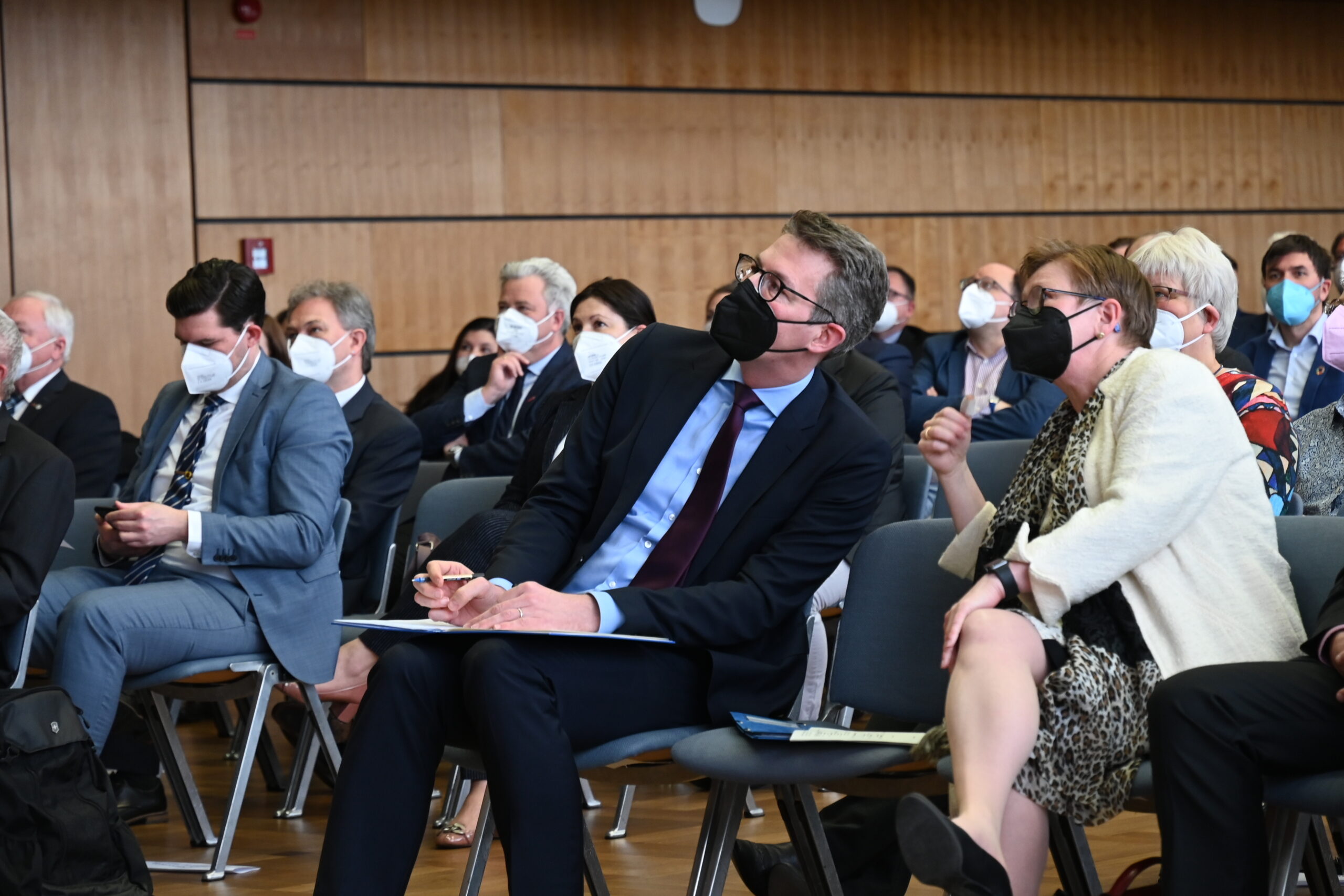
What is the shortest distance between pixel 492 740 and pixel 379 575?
5.83 feet

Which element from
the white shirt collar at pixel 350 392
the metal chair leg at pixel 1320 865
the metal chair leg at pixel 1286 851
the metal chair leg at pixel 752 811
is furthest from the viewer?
the white shirt collar at pixel 350 392

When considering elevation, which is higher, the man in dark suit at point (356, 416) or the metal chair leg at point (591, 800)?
the man in dark suit at point (356, 416)

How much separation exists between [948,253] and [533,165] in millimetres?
2127

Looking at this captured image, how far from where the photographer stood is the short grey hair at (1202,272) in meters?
3.24

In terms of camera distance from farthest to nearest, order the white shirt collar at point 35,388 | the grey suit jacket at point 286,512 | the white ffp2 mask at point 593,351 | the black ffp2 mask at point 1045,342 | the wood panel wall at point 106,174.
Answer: the wood panel wall at point 106,174 < the white shirt collar at point 35,388 < the white ffp2 mask at point 593,351 < the grey suit jacket at point 286,512 < the black ffp2 mask at point 1045,342

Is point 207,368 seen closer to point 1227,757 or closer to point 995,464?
point 995,464

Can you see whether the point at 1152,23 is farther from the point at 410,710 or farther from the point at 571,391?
the point at 410,710

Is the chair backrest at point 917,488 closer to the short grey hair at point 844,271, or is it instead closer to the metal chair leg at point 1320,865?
the short grey hair at point 844,271

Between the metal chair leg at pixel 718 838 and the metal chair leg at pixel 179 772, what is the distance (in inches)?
66.1

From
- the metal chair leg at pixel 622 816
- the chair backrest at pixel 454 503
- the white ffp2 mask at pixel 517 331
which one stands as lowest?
the metal chair leg at pixel 622 816

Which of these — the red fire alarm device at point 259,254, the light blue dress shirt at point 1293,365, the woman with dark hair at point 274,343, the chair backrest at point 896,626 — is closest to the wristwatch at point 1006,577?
the chair backrest at point 896,626

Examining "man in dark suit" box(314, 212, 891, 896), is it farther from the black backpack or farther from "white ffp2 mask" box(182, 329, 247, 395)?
"white ffp2 mask" box(182, 329, 247, 395)

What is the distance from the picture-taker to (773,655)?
2.64 meters

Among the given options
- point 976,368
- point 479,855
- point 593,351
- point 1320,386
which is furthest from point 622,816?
point 976,368
